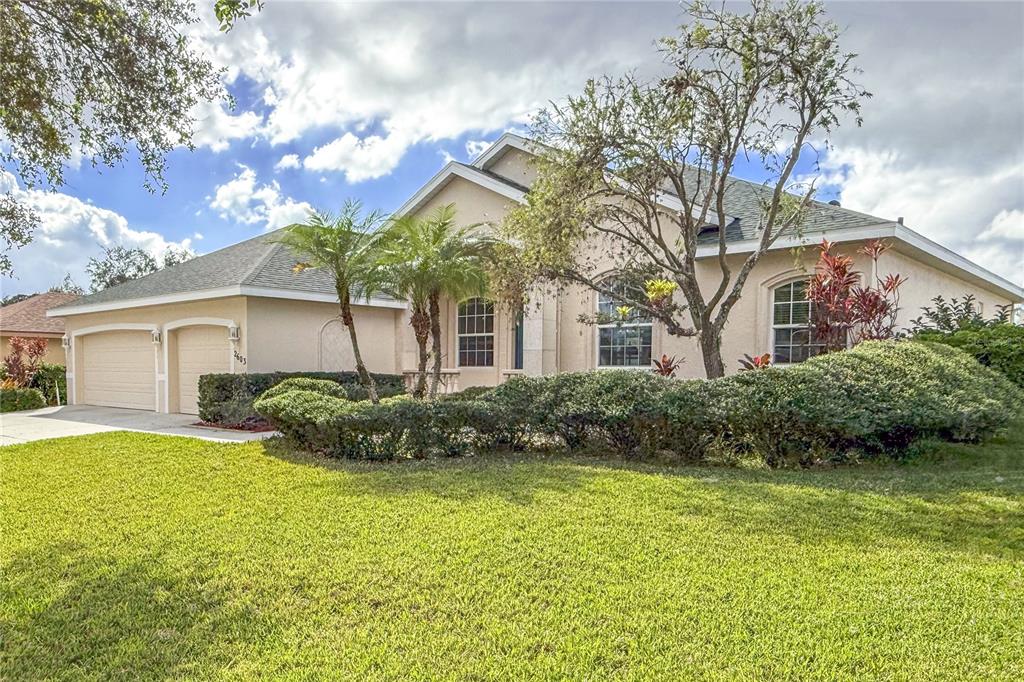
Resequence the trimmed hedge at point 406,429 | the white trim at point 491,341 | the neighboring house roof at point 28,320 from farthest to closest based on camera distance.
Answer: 1. the neighboring house roof at point 28,320
2. the white trim at point 491,341
3. the trimmed hedge at point 406,429

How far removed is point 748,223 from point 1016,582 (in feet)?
30.0

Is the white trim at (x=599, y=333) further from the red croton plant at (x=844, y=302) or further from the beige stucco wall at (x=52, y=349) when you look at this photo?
the beige stucco wall at (x=52, y=349)

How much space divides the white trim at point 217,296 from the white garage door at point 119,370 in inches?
38.0

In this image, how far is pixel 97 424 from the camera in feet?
44.8

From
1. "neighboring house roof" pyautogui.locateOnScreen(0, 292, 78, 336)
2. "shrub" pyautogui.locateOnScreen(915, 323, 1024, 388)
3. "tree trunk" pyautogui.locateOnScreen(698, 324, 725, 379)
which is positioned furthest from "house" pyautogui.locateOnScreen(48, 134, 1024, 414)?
"neighboring house roof" pyautogui.locateOnScreen(0, 292, 78, 336)

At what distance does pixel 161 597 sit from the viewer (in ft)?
13.1

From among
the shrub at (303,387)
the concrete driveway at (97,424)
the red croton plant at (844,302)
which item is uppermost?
the red croton plant at (844,302)

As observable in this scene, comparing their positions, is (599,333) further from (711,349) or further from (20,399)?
(20,399)

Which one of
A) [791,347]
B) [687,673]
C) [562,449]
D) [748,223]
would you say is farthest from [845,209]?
[687,673]

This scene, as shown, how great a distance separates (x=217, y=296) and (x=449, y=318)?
6080mm

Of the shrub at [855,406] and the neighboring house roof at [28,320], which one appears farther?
the neighboring house roof at [28,320]

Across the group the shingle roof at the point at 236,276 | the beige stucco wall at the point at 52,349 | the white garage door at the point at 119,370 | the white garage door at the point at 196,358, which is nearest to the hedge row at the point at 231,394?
the white garage door at the point at 196,358

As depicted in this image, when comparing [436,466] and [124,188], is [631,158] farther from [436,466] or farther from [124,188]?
[124,188]

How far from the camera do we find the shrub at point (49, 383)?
20.0 meters
